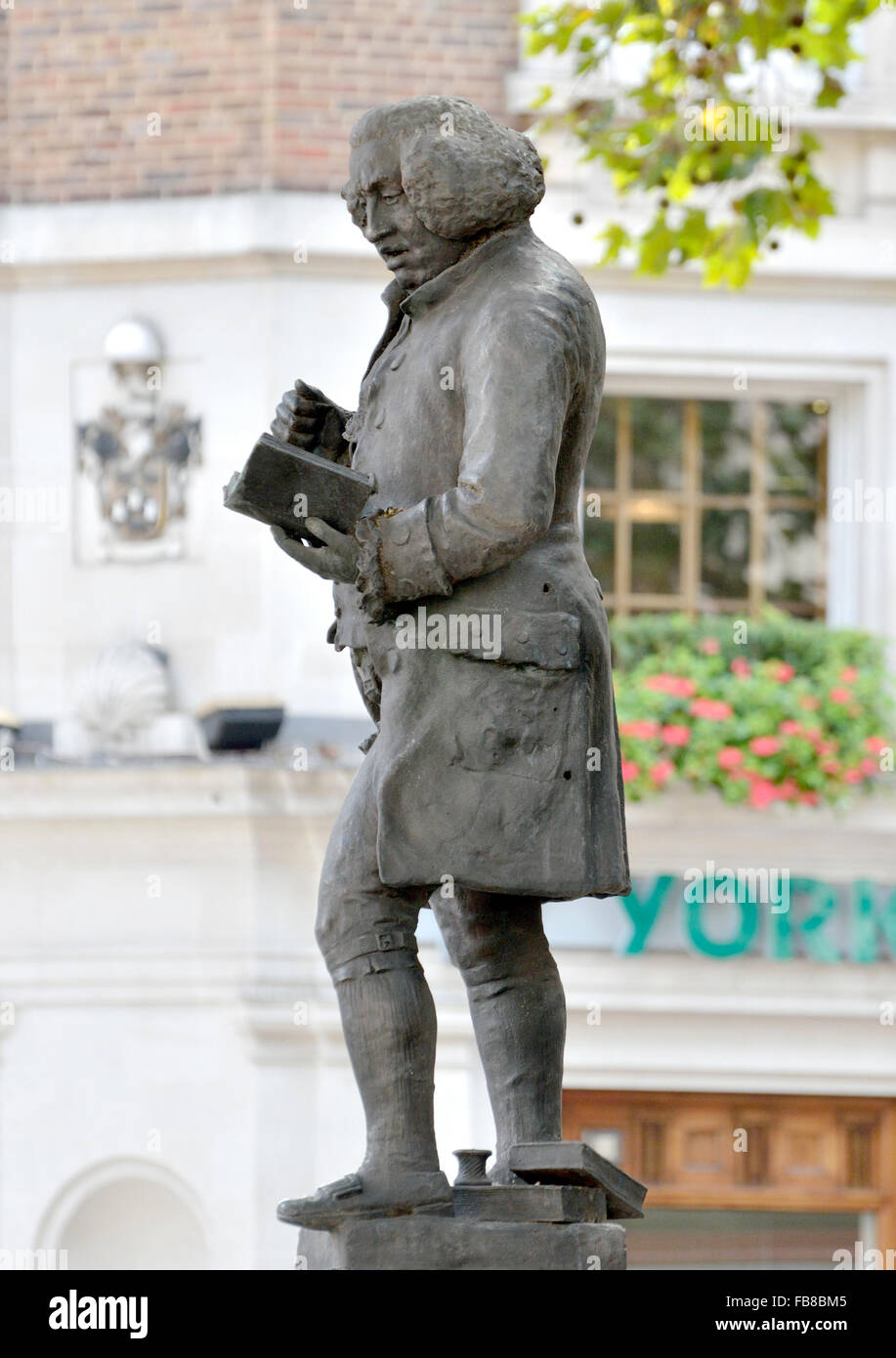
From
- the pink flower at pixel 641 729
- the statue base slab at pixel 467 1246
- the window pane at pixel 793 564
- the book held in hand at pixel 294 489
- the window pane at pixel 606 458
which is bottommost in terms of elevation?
the statue base slab at pixel 467 1246

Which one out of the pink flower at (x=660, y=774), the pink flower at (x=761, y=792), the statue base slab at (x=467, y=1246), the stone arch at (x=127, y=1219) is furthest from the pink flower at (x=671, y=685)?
the statue base slab at (x=467, y=1246)

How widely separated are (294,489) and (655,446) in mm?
8426

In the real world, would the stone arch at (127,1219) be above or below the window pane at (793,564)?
below

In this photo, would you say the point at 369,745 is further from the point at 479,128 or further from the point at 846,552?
the point at 846,552

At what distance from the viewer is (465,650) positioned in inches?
177

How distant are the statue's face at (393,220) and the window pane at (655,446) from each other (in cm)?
811

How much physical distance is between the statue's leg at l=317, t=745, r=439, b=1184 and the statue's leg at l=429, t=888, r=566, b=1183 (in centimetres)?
12

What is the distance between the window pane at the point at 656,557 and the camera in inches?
504

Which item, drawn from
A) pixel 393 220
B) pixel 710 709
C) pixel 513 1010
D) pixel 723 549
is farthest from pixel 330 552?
pixel 723 549

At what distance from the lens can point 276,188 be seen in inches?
486

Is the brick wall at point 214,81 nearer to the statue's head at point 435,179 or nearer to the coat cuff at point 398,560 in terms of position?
the statue's head at point 435,179

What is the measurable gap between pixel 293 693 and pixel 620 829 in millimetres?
7727

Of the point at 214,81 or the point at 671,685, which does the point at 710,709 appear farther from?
the point at 214,81
